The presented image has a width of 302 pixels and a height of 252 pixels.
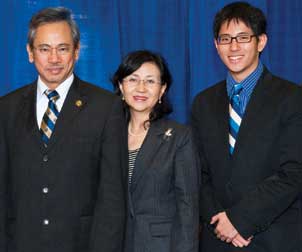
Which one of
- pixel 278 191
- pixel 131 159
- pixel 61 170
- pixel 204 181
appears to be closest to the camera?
pixel 61 170

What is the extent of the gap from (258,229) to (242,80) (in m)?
0.64

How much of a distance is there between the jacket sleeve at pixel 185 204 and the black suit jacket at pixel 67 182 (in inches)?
12.1

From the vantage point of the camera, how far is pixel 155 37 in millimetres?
3801

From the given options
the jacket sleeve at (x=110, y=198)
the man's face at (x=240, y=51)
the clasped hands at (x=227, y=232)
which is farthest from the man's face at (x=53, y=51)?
the clasped hands at (x=227, y=232)

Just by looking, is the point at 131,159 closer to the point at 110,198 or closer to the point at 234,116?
the point at 110,198

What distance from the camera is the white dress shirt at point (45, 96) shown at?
2283 millimetres

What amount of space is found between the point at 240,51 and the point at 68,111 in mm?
808

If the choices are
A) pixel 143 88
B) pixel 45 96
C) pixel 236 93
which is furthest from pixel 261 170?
pixel 45 96

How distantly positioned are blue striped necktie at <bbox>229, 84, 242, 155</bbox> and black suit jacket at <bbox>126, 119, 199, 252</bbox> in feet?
0.63

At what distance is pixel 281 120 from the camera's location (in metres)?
2.48

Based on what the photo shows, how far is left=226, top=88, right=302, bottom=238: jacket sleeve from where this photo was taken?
2.42 meters

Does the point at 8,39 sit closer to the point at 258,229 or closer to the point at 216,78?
the point at 216,78

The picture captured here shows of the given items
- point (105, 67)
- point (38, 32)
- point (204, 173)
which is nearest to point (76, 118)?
point (38, 32)

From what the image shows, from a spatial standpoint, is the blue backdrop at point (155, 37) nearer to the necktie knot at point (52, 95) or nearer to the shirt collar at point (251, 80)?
the shirt collar at point (251, 80)
